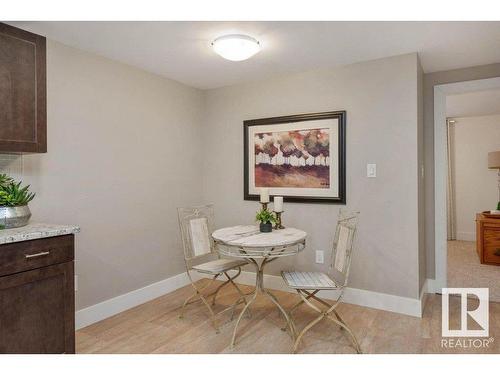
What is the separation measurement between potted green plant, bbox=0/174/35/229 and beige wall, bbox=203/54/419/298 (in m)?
2.29

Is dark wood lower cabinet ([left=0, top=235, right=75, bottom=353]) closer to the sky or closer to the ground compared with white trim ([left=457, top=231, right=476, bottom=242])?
closer to the sky

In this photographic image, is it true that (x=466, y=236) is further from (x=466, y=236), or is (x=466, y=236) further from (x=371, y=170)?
(x=371, y=170)

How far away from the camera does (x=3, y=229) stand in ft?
6.66

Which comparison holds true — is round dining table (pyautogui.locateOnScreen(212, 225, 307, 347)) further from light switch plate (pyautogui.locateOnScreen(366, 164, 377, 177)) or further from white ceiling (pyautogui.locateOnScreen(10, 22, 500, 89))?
white ceiling (pyautogui.locateOnScreen(10, 22, 500, 89))

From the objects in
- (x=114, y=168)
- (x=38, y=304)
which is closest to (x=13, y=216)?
(x=38, y=304)

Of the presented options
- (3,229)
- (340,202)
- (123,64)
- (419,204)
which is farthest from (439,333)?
(123,64)

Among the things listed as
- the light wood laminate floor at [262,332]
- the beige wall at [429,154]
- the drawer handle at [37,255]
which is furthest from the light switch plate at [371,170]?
the drawer handle at [37,255]

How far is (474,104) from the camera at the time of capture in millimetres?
5191

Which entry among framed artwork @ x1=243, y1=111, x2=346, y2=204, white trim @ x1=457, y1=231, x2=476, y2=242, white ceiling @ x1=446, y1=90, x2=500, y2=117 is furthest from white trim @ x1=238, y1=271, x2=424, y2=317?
white trim @ x1=457, y1=231, x2=476, y2=242

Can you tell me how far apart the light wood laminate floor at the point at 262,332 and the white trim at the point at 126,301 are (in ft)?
0.19

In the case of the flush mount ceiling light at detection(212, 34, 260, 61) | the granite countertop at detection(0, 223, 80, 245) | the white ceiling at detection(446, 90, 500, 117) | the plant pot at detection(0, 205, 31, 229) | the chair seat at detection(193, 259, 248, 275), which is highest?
the white ceiling at detection(446, 90, 500, 117)

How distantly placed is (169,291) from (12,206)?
1900 millimetres

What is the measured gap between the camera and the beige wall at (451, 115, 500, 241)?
6.09 metres

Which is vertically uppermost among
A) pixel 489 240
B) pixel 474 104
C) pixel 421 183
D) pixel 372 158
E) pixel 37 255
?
pixel 474 104
